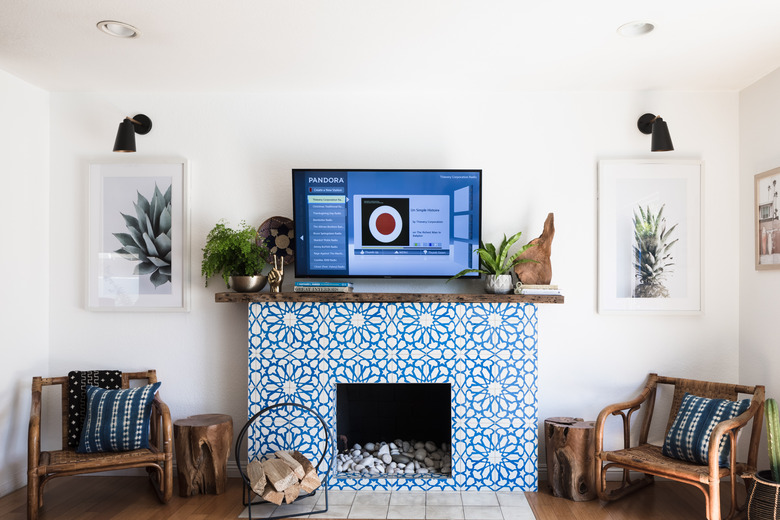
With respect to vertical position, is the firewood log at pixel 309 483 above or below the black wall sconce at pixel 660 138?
below

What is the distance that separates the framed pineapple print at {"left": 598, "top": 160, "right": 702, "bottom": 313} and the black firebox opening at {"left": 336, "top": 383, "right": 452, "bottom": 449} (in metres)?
1.26

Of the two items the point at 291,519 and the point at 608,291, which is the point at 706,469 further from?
the point at 291,519

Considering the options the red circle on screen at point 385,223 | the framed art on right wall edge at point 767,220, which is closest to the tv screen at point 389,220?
the red circle on screen at point 385,223

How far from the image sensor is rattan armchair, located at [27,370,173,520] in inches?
118

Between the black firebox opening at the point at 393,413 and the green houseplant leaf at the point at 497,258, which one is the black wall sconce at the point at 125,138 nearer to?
the black firebox opening at the point at 393,413

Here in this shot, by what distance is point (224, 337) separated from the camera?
377cm

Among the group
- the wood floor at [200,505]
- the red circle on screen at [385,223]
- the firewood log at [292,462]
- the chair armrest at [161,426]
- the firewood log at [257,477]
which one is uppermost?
the red circle on screen at [385,223]

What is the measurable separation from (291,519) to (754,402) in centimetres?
254

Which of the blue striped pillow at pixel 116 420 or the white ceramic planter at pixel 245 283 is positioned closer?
A: the blue striped pillow at pixel 116 420

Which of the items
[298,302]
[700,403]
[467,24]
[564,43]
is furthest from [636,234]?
[298,302]

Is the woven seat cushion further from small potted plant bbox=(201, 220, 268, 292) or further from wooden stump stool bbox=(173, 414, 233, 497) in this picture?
small potted plant bbox=(201, 220, 268, 292)

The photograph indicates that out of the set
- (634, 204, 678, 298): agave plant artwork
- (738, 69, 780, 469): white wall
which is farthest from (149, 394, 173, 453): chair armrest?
(738, 69, 780, 469): white wall

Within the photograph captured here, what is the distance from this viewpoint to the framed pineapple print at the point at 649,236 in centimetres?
367

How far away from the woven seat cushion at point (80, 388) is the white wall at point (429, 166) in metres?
0.24
